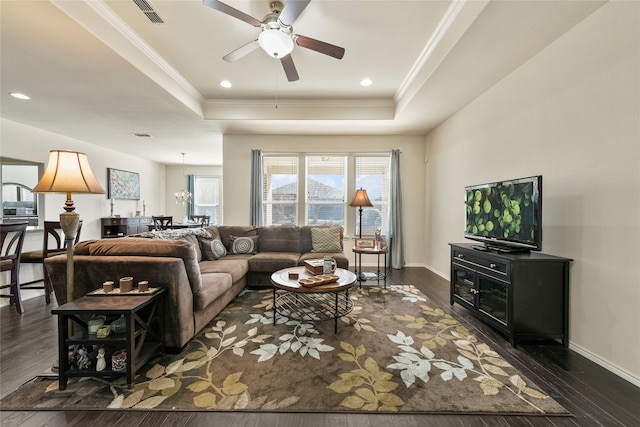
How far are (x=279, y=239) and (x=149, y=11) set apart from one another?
3171mm

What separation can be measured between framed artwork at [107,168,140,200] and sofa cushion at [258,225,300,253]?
493 centimetres

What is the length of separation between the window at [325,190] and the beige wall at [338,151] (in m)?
0.24

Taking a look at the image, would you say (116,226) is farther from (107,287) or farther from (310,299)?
(310,299)

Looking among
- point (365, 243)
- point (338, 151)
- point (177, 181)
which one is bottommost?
point (365, 243)

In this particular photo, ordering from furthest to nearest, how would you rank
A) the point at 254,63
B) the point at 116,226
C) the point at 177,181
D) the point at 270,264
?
the point at 177,181
the point at 116,226
the point at 270,264
the point at 254,63

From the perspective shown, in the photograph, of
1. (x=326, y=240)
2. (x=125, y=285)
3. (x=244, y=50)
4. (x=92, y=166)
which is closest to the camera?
(x=125, y=285)

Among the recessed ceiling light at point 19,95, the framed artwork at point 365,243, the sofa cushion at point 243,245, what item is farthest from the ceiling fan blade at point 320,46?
the recessed ceiling light at point 19,95

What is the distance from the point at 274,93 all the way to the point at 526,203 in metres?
3.58

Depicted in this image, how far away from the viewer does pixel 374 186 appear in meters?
5.20

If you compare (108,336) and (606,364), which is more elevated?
(108,336)

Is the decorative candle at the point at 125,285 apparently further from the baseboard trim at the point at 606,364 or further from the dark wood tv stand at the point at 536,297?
the baseboard trim at the point at 606,364

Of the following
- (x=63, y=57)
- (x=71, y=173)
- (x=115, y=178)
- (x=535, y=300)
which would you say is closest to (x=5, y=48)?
(x=63, y=57)

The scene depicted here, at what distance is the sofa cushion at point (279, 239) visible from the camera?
14.0 feet

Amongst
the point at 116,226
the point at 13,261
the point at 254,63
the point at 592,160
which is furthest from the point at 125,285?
the point at 116,226
